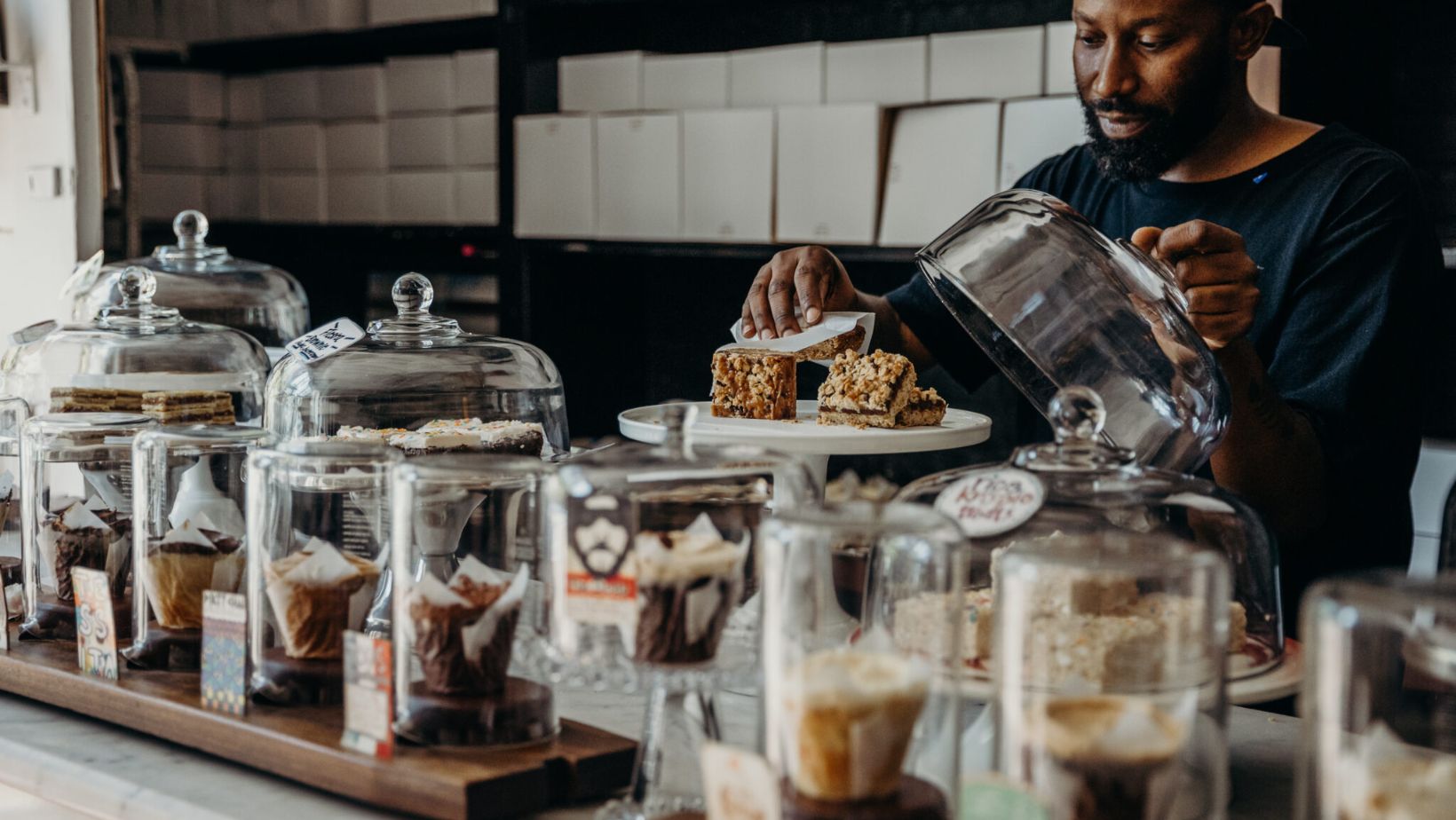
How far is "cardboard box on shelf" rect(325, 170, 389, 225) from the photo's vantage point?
3.90m

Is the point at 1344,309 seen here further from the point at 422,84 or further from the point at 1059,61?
the point at 422,84

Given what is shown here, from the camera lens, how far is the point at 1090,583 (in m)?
0.92

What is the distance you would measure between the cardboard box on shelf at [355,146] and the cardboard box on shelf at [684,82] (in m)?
0.88

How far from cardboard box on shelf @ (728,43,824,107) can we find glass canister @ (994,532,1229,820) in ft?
7.42

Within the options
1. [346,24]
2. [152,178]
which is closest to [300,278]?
[152,178]

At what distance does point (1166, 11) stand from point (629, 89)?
1591 millimetres

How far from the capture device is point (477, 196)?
3771 mm

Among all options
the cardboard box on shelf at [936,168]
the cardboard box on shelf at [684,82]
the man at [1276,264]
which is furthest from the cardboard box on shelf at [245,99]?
the man at [1276,264]

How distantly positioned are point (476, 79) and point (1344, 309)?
2397 millimetres

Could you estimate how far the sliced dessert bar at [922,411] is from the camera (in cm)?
184

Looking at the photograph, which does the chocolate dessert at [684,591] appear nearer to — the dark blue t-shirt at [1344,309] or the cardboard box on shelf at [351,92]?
the dark blue t-shirt at [1344,309]

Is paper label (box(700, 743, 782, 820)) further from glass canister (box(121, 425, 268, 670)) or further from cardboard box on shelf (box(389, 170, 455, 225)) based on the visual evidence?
cardboard box on shelf (box(389, 170, 455, 225))

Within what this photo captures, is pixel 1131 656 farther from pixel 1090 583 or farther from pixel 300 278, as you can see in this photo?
pixel 300 278

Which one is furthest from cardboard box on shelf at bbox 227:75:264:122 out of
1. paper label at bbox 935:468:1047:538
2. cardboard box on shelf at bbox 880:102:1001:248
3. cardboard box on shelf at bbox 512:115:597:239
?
paper label at bbox 935:468:1047:538
